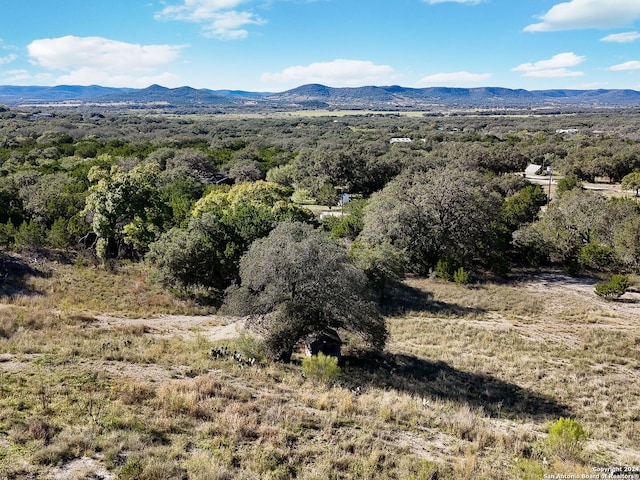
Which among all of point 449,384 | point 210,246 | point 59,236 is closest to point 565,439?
point 449,384

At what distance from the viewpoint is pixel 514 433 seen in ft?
35.7

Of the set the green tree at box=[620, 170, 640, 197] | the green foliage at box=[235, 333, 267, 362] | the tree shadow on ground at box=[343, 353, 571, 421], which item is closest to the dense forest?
the green foliage at box=[235, 333, 267, 362]

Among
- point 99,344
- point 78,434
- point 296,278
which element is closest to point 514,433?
point 296,278

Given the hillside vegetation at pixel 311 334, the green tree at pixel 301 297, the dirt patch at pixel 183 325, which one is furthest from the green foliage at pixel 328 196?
the green tree at pixel 301 297

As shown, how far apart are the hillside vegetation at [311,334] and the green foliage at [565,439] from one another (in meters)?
0.04

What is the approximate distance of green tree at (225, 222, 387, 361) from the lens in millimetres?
15250

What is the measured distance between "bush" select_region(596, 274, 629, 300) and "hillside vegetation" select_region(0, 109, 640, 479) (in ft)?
0.31

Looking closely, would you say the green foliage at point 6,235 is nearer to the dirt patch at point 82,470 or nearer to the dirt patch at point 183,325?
the dirt patch at point 183,325

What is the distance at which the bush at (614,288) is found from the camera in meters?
26.0

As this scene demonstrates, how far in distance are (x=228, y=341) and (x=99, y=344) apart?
14.4 ft

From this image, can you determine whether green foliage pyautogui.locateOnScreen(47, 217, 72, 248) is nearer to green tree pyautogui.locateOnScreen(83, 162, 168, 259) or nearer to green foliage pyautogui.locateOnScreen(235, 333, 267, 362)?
green tree pyautogui.locateOnScreen(83, 162, 168, 259)

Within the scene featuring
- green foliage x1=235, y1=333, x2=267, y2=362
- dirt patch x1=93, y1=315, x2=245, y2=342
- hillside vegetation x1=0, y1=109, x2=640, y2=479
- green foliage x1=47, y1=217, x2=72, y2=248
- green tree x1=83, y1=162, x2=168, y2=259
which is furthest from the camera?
green foliage x1=47, y1=217, x2=72, y2=248

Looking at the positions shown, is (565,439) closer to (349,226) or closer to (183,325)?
(183,325)

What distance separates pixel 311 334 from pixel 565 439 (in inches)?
339
